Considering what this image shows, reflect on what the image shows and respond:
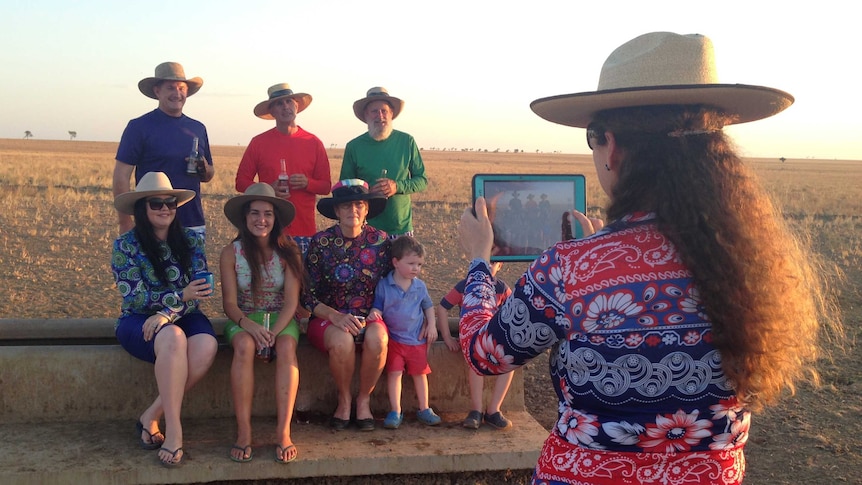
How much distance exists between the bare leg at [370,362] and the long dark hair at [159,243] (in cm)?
117

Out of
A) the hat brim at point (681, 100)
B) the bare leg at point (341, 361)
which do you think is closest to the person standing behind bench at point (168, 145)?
the bare leg at point (341, 361)

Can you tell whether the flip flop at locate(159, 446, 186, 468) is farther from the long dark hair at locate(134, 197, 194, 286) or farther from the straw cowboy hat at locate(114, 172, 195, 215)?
the straw cowboy hat at locate(114, 172, 195, 215)

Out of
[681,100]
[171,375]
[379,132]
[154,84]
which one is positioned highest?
[154,84]

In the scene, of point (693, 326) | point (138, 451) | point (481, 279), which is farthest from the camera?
point (138, 451)

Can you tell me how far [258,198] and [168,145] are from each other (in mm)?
1181

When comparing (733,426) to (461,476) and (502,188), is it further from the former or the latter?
(461,476)

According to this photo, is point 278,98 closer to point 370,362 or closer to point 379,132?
point 379,132

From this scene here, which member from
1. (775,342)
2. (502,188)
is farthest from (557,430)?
(502,188)

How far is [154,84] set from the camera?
5.67m

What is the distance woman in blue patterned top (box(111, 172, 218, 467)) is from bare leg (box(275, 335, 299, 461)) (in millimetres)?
384

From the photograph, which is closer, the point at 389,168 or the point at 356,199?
the point at 356,199

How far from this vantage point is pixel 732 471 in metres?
1.84

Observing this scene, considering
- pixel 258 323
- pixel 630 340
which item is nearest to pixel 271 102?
pixel 258 323

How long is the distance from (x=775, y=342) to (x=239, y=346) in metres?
3.09
